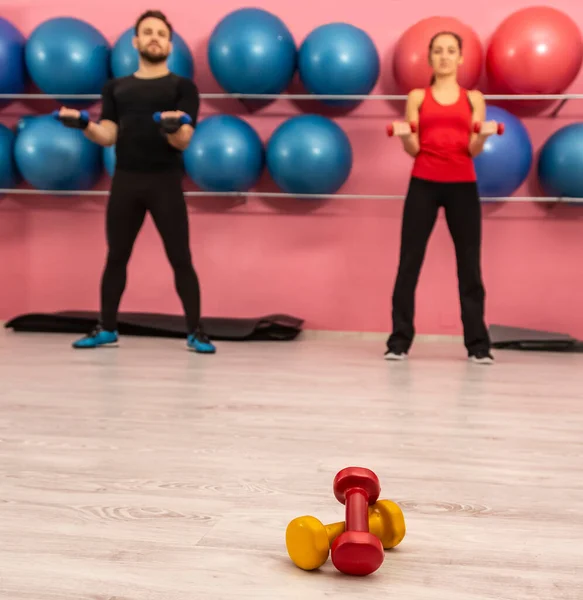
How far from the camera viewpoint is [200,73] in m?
4.04

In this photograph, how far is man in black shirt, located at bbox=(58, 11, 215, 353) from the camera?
10.4ft

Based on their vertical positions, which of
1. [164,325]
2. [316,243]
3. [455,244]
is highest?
[455,244]

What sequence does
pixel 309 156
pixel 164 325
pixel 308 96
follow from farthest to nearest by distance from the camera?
pixel 164 325 < pixel 308 96 < pixel 309 156

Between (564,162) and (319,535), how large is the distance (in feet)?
8.95

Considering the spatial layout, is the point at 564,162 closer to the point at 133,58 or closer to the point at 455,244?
the point at 455,244

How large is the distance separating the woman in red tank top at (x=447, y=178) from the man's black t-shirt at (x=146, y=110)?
3.05 ft

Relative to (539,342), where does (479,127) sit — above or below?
above

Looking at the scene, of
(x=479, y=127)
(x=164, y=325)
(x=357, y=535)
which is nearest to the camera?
(x=357, y=535)

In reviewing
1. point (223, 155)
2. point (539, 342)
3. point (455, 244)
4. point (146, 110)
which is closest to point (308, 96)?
point (223, 155)

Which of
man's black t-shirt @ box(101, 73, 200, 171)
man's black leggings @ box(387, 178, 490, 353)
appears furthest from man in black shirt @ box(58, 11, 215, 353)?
man's black leggings @ box(387, 178, 490, 353)

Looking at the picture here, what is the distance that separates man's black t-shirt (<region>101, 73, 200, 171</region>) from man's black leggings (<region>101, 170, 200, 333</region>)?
0.06 metres

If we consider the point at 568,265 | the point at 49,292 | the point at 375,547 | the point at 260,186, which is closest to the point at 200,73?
the point at 260,186

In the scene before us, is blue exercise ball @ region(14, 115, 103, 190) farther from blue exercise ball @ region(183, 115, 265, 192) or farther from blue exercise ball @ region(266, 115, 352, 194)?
blue exercise ball @ region(266, 115, 352, 194)

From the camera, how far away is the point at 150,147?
319 centimetres
